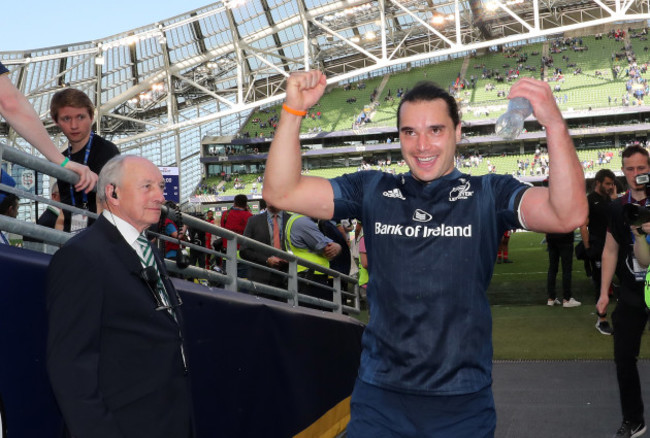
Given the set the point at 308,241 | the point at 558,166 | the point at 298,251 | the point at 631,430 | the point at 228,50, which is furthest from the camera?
the point at 228,50

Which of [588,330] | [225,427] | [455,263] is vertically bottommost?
[588,330]

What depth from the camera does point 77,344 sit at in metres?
2.04

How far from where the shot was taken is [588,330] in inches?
348

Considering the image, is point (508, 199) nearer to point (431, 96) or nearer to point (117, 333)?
point (431, 96)

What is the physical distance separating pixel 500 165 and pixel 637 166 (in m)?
48.7

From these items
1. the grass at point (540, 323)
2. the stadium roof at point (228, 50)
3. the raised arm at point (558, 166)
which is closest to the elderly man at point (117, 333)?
the raised arm at point (558, 166)

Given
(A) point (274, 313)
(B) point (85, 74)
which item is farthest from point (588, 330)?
(B) point (85, 74)

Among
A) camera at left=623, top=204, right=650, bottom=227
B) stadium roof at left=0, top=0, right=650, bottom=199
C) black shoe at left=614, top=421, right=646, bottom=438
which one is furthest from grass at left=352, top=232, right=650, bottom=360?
stadium roof at left=0, top=0, right=650, bottom=199

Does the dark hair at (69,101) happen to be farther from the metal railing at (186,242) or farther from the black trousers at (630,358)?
the black trousers at (630,358)

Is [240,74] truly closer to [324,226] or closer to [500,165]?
[500,165]

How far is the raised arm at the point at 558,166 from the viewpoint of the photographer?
1.94 meters

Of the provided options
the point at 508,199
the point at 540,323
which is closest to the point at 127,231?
the point at 508,199

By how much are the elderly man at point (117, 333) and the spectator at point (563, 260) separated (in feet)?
29.4

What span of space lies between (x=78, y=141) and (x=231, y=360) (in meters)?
1.39
